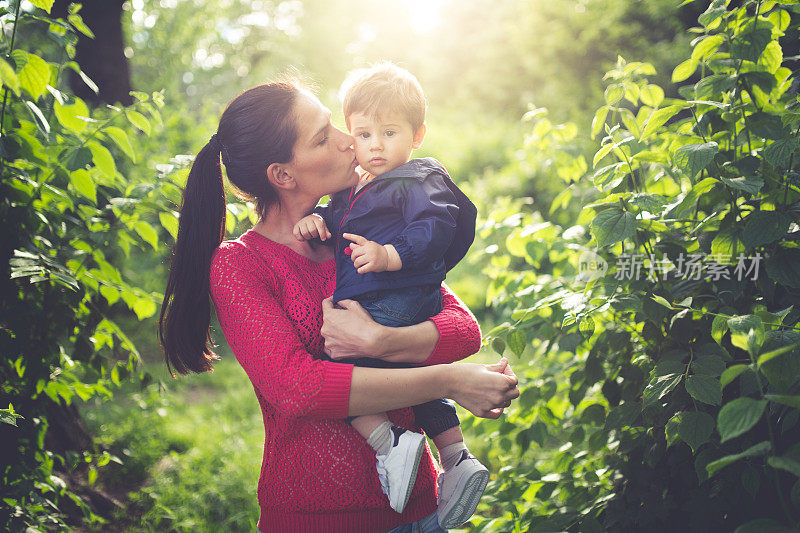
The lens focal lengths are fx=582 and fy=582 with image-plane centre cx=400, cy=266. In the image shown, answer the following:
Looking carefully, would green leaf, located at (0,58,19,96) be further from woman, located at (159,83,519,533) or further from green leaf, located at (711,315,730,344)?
green leaf, located at (711,315,730,344)

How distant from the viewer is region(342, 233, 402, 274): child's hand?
161 centimetres

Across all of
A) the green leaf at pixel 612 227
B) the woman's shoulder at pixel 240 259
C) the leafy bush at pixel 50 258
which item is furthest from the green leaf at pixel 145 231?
the green leaf at pixel 612 227

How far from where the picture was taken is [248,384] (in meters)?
5.54

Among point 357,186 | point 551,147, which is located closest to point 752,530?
point 357,186

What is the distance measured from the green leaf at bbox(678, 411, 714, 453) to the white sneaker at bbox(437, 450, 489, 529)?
545mm

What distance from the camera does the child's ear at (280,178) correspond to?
6.23ft

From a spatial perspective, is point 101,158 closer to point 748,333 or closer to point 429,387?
point 429,387

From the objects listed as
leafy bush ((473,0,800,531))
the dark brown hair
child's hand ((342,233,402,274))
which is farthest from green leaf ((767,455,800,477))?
the dark brown hair

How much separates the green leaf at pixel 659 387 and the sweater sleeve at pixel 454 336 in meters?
0.51

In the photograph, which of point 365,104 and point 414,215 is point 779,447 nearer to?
point 414,215

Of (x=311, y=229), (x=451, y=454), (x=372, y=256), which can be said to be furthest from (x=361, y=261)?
(x=451, y=454)

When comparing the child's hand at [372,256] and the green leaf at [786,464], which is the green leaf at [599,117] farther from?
the green leaf at [786,464]

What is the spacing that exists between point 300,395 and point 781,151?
4.44ft

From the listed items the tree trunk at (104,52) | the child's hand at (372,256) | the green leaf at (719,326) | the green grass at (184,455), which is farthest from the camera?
the tree trunk at (104,52)
